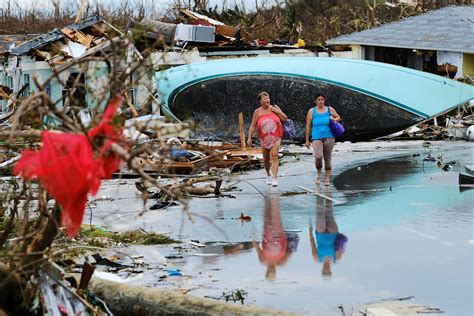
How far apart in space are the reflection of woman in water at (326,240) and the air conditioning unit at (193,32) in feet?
55.0

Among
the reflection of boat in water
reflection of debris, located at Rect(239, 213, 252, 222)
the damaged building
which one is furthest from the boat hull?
reflection of debris, located at Rect(239, 213, 252, 222)

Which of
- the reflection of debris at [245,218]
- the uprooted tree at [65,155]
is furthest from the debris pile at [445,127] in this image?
the uprooted tree at [65,155]

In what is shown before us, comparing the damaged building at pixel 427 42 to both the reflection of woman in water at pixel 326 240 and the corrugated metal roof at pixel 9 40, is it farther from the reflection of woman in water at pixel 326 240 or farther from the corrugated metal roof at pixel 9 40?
the reflection of woman in water at pixel 326 240

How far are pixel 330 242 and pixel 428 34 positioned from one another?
2412 cm

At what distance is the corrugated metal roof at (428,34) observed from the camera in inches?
1352

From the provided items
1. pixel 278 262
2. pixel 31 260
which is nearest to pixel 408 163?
pixel 278 262

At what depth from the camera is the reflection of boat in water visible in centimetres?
2900

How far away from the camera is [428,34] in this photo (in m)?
35.6

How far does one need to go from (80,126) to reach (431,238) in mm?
7137

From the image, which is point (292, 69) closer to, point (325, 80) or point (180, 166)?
point (325, 80)

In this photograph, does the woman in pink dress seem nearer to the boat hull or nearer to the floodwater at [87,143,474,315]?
the floodwater at [87,143,474,315]

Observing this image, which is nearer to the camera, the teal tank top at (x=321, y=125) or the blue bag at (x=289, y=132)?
the teal tank top at (x=321, y=125)

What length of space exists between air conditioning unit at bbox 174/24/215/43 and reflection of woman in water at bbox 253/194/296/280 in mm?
16537

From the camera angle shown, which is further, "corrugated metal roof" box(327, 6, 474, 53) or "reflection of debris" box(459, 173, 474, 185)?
"corrugated metal roof" box(327, 6, 474, 53)
